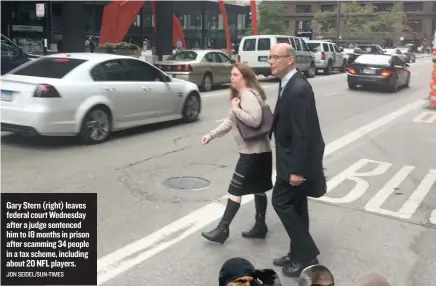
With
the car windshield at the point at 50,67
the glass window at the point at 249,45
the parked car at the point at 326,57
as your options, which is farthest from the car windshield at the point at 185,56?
the parked car at the point at 326,57

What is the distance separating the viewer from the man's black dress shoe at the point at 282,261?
4.28 meters

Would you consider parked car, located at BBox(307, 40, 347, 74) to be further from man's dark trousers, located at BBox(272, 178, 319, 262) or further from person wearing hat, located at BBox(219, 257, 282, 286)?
person wearing hat, located at BBox(219, 257, 282, 286)

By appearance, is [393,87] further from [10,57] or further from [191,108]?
[10,57]

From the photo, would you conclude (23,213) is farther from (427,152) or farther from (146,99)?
(427,152)

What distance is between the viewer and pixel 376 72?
18.9m

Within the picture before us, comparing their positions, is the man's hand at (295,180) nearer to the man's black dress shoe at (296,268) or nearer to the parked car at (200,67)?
the man's black dress shoe at (296,268)

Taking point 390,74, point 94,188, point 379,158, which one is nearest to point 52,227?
point 94,188

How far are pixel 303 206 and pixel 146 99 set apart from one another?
6.01 metres

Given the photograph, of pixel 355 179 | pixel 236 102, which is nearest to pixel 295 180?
pixel 236 102

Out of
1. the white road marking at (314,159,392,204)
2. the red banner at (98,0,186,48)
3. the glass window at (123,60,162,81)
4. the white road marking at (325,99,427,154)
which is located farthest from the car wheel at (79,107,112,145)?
the red banner at (98,0,186,48)

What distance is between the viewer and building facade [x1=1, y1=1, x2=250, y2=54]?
3034 centimetres

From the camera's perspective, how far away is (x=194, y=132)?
33.4 ft

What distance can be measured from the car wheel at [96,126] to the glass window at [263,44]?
48.5ft

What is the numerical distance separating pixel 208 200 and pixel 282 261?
1883mm
